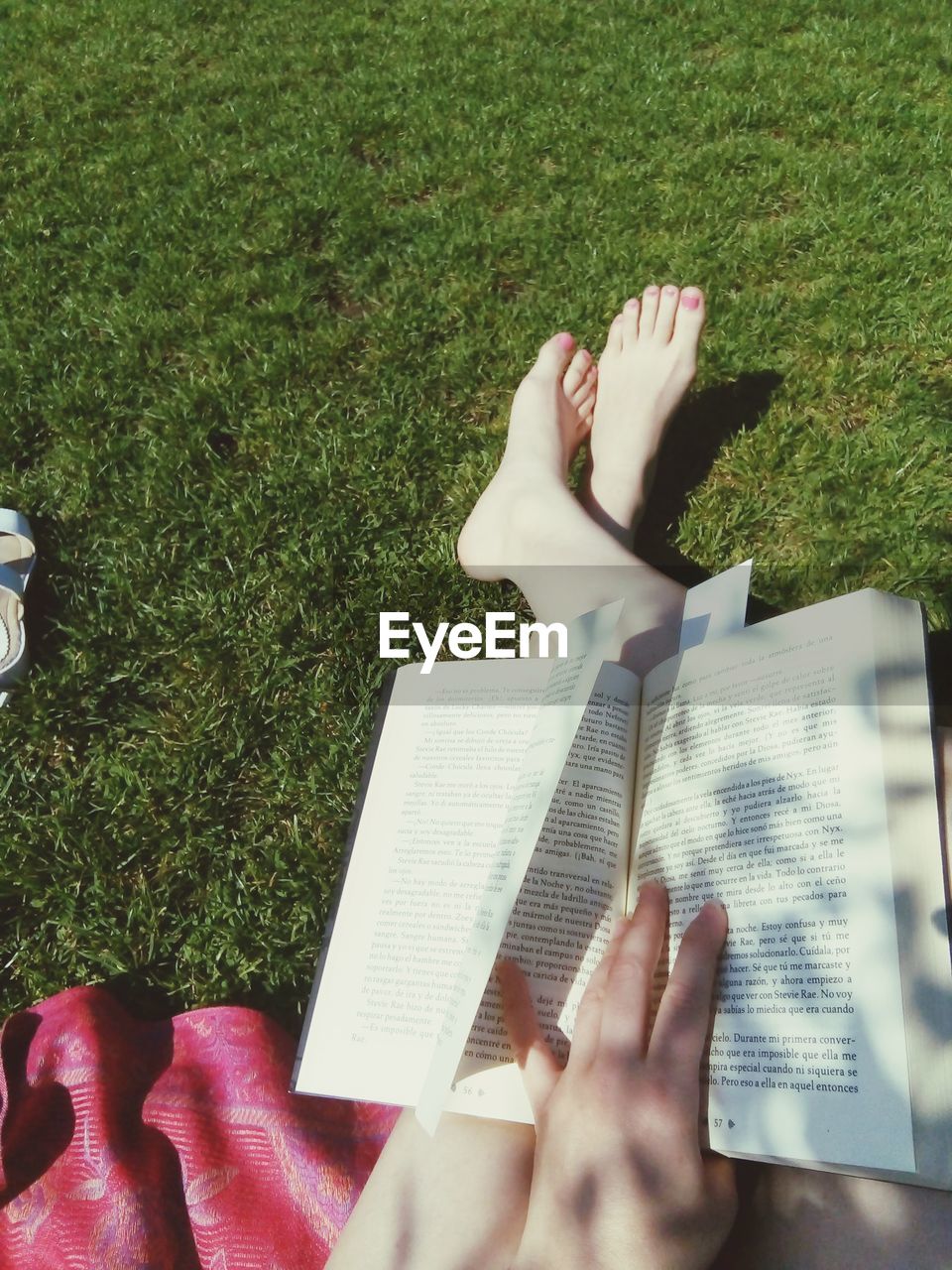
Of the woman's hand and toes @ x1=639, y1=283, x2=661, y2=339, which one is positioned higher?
toes @ x1=639, y1=283, x2=661, y2=339

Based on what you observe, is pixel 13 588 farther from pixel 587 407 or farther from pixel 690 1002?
pixel 690 1002

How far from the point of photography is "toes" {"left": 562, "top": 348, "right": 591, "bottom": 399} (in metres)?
2.60

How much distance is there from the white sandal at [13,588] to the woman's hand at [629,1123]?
147 centimetres

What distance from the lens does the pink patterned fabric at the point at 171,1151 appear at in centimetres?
135

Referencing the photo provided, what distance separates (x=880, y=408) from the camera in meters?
2.45

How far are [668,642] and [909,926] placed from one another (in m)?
0.69

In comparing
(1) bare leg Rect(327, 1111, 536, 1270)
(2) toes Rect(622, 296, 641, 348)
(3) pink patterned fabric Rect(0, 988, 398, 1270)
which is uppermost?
(2) toes Rect(622, 296, 641, 348)

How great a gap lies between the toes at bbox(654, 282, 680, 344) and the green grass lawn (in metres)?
0.18

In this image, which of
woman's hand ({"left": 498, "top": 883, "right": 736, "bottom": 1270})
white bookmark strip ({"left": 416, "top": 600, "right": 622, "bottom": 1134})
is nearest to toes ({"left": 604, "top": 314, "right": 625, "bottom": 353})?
white bookmark strip ({"left": 416, "top": 600, "right": 622, "bottom": 1134})

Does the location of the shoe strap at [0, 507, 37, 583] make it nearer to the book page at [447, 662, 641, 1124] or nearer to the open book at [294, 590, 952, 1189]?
the open book at [294, 590, 952, 1189]

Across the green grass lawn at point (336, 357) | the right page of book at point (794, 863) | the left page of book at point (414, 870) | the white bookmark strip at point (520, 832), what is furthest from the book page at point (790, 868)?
the green grass lawn at point (336, 357)

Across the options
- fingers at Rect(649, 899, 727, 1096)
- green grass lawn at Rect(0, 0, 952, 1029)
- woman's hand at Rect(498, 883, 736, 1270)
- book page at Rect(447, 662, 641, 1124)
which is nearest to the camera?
woman's hand at Rect(498, 883, 736, 1270)

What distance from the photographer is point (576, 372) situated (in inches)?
104

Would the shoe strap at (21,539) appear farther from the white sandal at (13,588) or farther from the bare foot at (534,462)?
the bare foot at (534,462)
